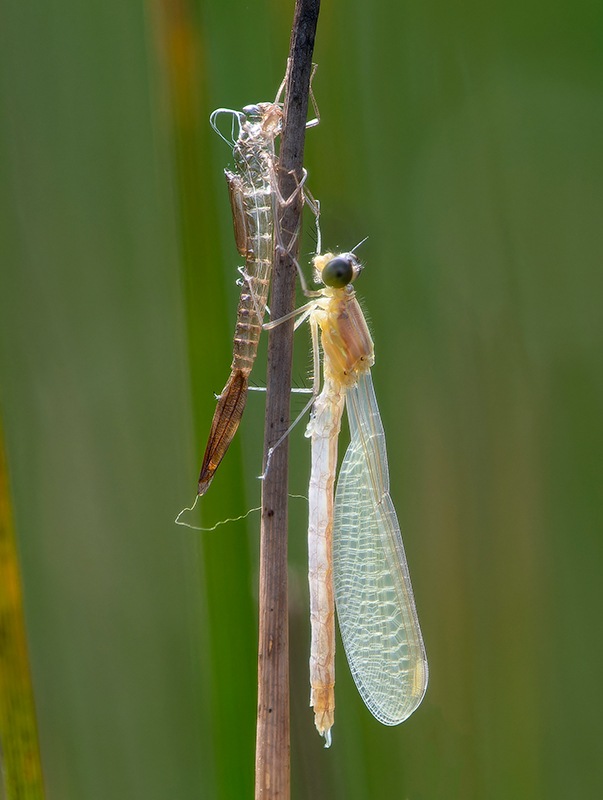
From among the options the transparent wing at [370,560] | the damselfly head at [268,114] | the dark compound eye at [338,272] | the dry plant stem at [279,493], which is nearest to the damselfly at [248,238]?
the damselfly head at [268,114]

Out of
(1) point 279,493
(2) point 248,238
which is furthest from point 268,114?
(1) point 279,493

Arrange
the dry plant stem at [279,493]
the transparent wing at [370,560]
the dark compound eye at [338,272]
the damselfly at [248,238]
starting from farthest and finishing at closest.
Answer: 1. the transparent wing at [370,560]
2. the dark compound eye at [338,272]
3. the damselfly at [248,238]
4. the dry plant stem at [279,493]

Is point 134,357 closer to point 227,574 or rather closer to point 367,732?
point 227,574

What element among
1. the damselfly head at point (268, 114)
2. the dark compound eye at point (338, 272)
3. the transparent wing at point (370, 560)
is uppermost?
the damselfly head at point (268, 114)

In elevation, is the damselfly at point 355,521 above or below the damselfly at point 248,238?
below

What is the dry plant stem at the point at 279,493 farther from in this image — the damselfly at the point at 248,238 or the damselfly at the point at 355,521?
the damselfly at the point at 355,521

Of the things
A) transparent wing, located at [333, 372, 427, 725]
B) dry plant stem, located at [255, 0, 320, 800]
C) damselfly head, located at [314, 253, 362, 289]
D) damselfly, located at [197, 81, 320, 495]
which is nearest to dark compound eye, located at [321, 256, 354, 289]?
damselfly head, located at [314, 253, 362, 289]

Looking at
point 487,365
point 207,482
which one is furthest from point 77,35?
point 487,365
